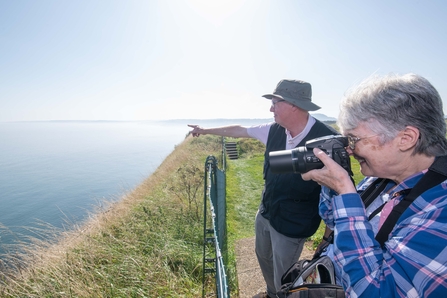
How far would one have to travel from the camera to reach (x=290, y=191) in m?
2.18

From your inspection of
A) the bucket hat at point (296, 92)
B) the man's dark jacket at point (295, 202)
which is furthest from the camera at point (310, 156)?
the bucket hat at point (296, 92)

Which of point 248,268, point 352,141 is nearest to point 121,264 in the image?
point 248,268

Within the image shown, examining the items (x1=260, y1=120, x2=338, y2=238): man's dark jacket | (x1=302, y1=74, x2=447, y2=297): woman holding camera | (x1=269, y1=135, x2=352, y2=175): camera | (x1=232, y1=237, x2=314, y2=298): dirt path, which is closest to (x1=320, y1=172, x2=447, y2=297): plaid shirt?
(x1=302, y1=74, x2=447, y2=297): woman holding camera

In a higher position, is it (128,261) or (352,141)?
(352,141)

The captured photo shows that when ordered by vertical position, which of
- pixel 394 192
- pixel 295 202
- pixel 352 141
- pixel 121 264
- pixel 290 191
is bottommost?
pixel 121 264

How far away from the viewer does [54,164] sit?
26.2 metres

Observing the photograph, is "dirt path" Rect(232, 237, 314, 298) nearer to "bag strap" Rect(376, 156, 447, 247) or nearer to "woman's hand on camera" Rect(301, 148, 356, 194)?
"woman's hand on camera" Rect(301, 148, 356, 194)

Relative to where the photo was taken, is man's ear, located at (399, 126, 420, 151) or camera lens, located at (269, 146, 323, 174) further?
camera lens, located at (269, 146, 323, 174)

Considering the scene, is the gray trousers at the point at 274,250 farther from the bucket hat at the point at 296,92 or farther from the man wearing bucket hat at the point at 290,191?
the bucket hat at the point at 296,92

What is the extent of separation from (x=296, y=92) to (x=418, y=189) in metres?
1.60

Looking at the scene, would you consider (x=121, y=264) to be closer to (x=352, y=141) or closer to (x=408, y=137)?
(x=352, y=141)

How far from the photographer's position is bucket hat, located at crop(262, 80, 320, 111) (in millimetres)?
2303

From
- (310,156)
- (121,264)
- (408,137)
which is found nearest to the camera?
(408,137)

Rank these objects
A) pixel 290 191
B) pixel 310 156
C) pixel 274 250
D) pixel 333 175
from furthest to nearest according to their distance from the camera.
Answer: pixel 274 250 < pixel 290 191 < pixel 310 156 < pixel 333 175
